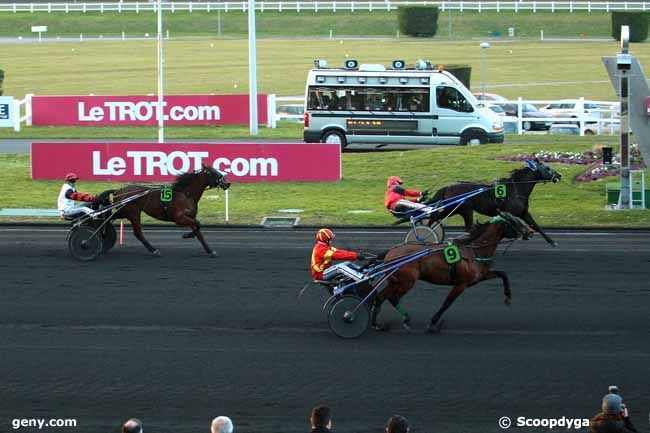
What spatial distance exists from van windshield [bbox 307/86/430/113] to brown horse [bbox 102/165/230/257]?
13.9 m

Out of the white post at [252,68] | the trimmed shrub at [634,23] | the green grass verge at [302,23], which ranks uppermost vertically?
the green grass verge at [302,23]

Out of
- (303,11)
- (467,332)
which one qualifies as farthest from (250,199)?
(303,11)

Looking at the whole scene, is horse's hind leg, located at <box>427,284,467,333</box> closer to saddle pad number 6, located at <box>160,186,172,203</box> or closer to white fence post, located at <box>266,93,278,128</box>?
saddle pad number 6, located at <box>160,186,172,203</box>

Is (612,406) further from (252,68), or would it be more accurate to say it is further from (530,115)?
(530,115)

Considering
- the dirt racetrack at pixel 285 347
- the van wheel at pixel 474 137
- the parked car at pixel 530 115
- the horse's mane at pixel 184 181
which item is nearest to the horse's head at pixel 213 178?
the horse's mane at pixel 184 181

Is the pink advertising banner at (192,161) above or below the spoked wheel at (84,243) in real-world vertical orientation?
above

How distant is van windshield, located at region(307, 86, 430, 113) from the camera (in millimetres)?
32094

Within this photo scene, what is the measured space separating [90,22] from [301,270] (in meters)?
67.2

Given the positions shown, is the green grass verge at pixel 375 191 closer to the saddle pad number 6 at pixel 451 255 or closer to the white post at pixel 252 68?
the white post at pixel 252 68

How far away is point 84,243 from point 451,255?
709 cm

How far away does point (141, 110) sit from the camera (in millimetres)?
38938

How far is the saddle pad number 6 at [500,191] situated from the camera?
18.7m

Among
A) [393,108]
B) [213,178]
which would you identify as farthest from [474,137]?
[213,178]

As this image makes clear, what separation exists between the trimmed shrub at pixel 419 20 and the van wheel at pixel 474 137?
42.2m
